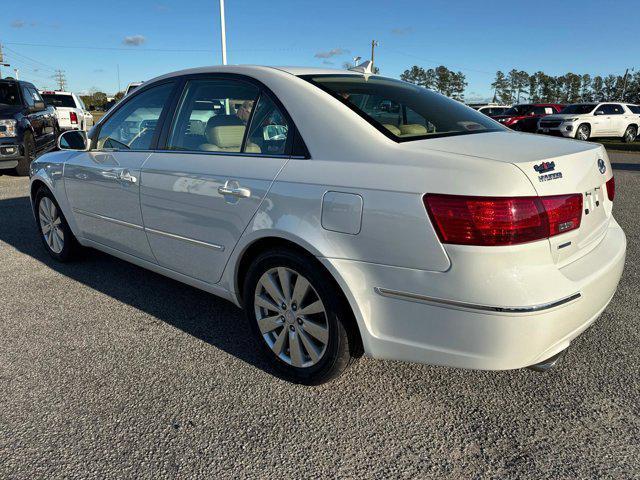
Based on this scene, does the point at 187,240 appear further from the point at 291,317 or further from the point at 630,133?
the point at 630,133

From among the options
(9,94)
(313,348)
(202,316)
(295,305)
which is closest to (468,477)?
(313,348)

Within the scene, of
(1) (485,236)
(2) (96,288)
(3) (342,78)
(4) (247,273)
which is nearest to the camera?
(1) (485,236)

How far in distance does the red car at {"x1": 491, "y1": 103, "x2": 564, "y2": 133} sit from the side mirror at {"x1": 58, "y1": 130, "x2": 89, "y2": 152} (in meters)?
21.2

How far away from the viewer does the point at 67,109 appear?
1711cm

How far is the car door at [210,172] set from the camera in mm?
2693

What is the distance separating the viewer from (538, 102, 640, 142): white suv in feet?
67.0

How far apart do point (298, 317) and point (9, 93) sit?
35.1 ft

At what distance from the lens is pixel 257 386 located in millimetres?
2711

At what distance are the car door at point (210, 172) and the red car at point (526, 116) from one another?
21527 mm

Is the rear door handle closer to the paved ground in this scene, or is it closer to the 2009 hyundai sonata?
the 2009 hyundai sonata

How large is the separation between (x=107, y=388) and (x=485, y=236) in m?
2.05

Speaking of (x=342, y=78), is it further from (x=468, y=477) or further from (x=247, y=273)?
(x=468, y=477)

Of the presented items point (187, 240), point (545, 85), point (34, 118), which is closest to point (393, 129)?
point (187, 240)

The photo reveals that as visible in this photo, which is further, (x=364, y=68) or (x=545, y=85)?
(x=545, y=85)
